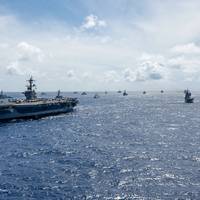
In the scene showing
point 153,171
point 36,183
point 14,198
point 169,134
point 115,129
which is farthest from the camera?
point 115,129

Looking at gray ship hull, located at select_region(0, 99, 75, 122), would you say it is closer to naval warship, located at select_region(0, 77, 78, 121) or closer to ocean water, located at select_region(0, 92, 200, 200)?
naval warship, located at select_region(0, 77, 78, 121)

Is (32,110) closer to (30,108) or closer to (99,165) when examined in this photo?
(30,108)

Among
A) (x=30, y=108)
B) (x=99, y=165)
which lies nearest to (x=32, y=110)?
(x=30, y=108)

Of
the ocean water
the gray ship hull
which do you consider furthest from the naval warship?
the ocean water

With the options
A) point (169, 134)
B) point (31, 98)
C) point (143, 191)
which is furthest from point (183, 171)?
point (31, 98)

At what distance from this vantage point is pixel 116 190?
4675cm

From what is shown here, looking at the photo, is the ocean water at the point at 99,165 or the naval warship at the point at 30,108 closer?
the ocean water at the point at 99,165

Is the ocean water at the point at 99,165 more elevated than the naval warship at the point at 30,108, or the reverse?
the naval warship at the point at 30,108

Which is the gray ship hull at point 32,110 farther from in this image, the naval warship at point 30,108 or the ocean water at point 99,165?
the ocean water at point 99,165

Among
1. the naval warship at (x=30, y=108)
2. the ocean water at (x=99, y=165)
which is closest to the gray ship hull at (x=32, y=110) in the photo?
the naval warship at (x=30, y=108)

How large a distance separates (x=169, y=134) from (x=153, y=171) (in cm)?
4121

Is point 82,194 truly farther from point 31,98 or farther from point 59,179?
point 31,98

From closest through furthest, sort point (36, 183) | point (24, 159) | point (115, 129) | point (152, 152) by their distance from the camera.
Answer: point (36, 183) < point (24, 159) < point (152, 152) < point (115, 129)

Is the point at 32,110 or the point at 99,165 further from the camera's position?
the point at 32,110
